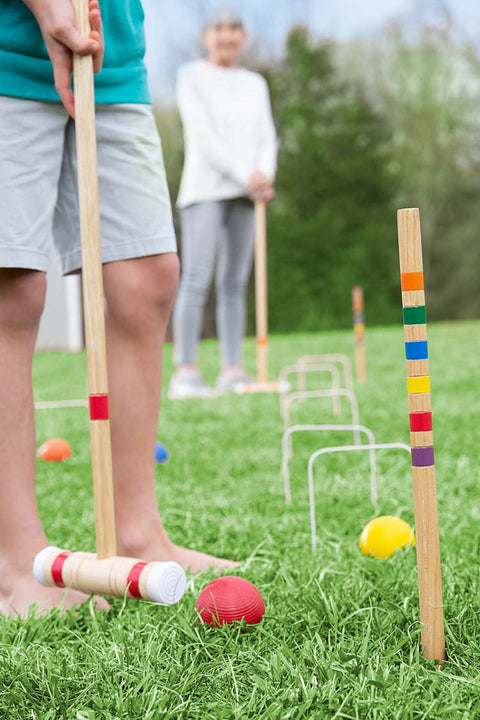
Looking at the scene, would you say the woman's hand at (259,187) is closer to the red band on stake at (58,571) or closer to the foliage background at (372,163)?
the red band on stake at (58,571)

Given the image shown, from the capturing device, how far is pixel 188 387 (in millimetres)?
4871

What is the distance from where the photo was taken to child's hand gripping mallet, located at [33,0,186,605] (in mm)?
1419

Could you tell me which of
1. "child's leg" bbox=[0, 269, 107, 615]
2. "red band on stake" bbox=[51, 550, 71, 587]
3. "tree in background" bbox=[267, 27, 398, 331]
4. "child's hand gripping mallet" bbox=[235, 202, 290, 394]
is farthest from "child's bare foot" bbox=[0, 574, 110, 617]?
"tree in background" bbox=[267, 27, 398, 331]

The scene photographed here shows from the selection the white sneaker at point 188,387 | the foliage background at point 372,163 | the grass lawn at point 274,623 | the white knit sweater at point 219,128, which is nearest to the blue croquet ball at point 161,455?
the grass lawn at point 274,623

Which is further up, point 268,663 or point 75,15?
point 75,15

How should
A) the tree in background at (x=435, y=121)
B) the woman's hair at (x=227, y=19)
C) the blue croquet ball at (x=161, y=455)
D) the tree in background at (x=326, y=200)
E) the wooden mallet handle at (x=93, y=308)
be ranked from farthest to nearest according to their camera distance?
the tree in background at (x=435, y=121)
the tree in background at (x=326, y=200)
the woman's hair at (x=227, y=19)
the blue croquet ball at (x=161, y=455)
the wooden mallet handle at (x=93, y=308)

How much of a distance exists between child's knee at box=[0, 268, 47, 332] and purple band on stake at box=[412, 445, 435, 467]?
0.82 m

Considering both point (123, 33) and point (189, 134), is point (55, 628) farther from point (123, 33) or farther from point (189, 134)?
point (189, 134)

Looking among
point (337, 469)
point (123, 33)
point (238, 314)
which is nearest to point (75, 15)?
point (123, 33)

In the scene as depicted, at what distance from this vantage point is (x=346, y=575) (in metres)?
1.66

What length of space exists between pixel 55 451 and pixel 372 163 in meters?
13.1

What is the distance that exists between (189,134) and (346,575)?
398 cm

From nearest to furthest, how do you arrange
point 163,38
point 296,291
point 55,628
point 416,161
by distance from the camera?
point 55,628 → point 296,291 → point 163,38 → point 416,161

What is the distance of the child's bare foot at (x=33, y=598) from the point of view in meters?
1.57
